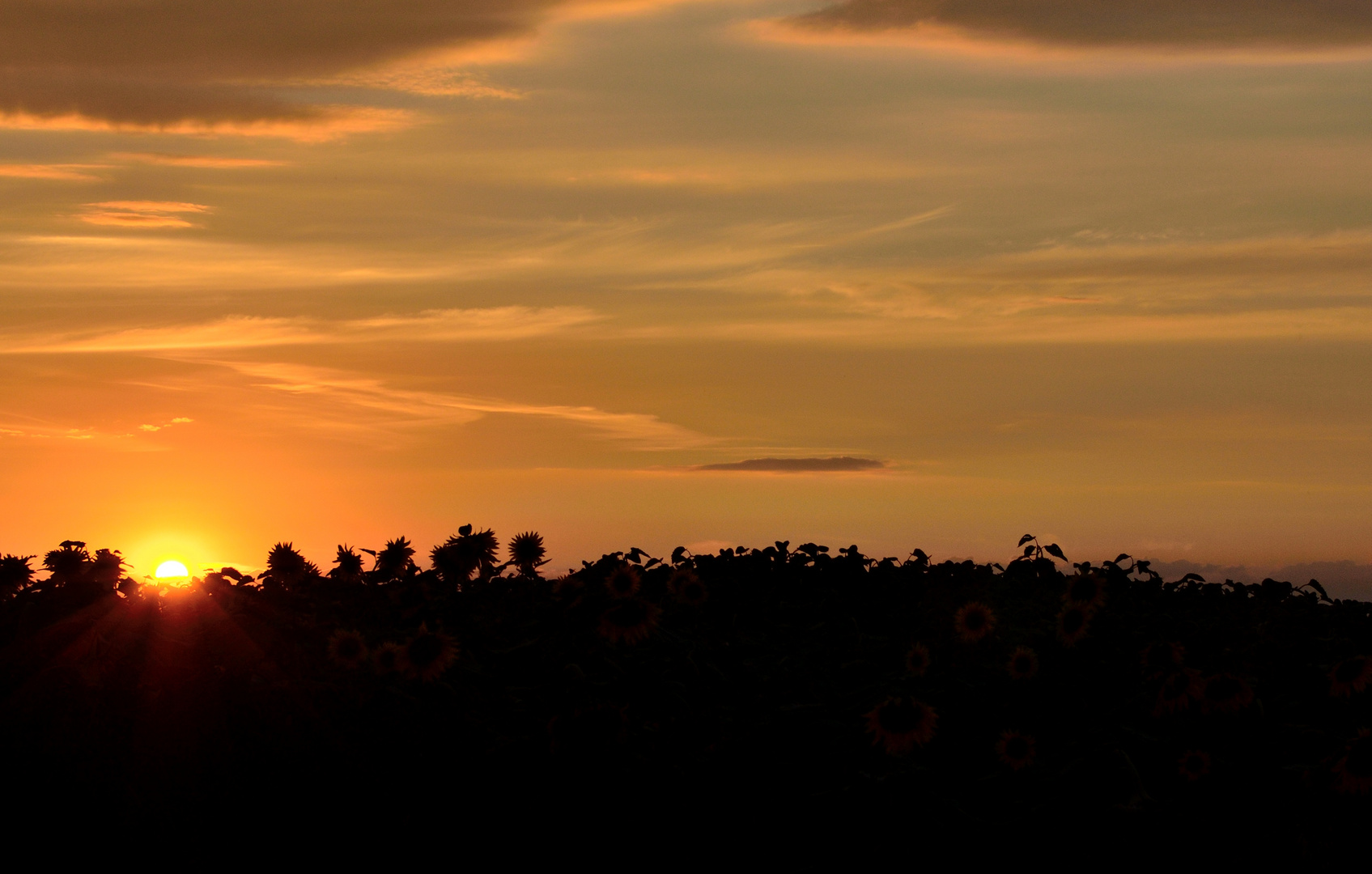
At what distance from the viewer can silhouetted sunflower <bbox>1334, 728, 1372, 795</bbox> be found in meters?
7.48

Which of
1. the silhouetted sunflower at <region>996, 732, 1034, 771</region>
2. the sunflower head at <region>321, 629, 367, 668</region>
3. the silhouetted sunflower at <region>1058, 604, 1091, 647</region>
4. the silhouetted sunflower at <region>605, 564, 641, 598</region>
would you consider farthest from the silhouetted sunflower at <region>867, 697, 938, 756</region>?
the sunflower head at <region>321, 629, 367, 668</region>

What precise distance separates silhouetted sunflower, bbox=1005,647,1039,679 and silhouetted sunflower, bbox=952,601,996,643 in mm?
508

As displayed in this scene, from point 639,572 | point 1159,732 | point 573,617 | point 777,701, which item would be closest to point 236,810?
point 573,617

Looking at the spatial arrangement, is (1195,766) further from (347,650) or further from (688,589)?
(347,650)

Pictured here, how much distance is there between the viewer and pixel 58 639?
8383 mm

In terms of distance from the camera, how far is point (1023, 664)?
8.57m

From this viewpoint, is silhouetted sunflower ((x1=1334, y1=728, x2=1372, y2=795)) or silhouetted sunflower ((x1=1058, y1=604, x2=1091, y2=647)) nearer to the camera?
silhouetted sunflower ((x1=1334, y1=728, x2=1372, y2=795))

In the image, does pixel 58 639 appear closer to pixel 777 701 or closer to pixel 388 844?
pixel 388 844

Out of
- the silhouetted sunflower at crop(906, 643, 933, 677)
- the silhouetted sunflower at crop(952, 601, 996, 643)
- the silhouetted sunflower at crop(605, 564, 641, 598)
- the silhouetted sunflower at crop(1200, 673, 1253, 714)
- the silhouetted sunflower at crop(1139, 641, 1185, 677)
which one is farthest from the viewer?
the silhouetted sunflower at crop(952, 601, 996, 643)

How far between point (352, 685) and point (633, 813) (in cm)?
199

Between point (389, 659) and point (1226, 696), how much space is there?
522 cm

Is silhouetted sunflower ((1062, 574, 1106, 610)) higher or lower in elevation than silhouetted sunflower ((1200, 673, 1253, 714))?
higher

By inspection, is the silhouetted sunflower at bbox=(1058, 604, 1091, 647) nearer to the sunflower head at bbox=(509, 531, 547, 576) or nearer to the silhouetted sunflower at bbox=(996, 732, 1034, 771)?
the silhouetted sunflower at bbox=(996, 732, 1034, 771)

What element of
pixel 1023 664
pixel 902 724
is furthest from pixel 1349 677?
pixel 902 724
